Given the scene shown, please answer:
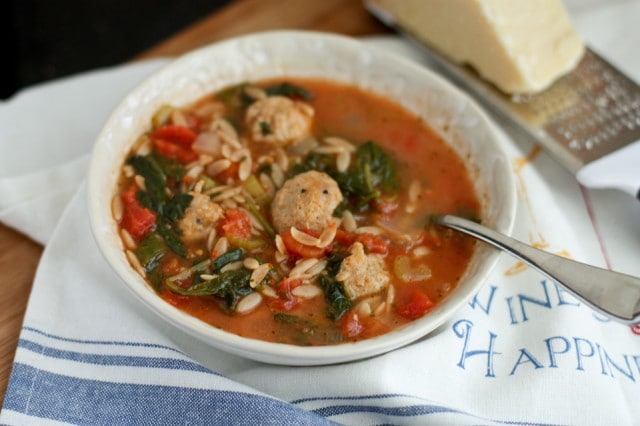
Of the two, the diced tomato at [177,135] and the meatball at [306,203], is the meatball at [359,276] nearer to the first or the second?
the meatball at [306,203]

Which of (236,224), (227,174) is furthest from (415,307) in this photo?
(227,174)

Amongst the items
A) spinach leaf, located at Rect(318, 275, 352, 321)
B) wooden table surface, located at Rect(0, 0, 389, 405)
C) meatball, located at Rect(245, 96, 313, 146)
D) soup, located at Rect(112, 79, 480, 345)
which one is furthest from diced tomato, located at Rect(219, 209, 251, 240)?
wooden table surface, located at Rect(0, 0, 389, 405)

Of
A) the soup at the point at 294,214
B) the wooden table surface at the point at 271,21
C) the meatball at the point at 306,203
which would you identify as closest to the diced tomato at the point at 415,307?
the soup at the point at 294,214

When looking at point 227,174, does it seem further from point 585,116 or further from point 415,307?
point 585,116

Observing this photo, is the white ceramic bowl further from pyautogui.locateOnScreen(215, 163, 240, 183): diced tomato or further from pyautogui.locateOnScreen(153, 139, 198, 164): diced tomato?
pyautogui.locateOnScreen(215, 163, 240, 183): diced tomato

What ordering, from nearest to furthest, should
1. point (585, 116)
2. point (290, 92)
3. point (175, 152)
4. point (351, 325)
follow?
point (351, 325) < point (175, 152) < point (290, 92) < point (585, 116)

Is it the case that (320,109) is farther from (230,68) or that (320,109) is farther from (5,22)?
(5,22)
